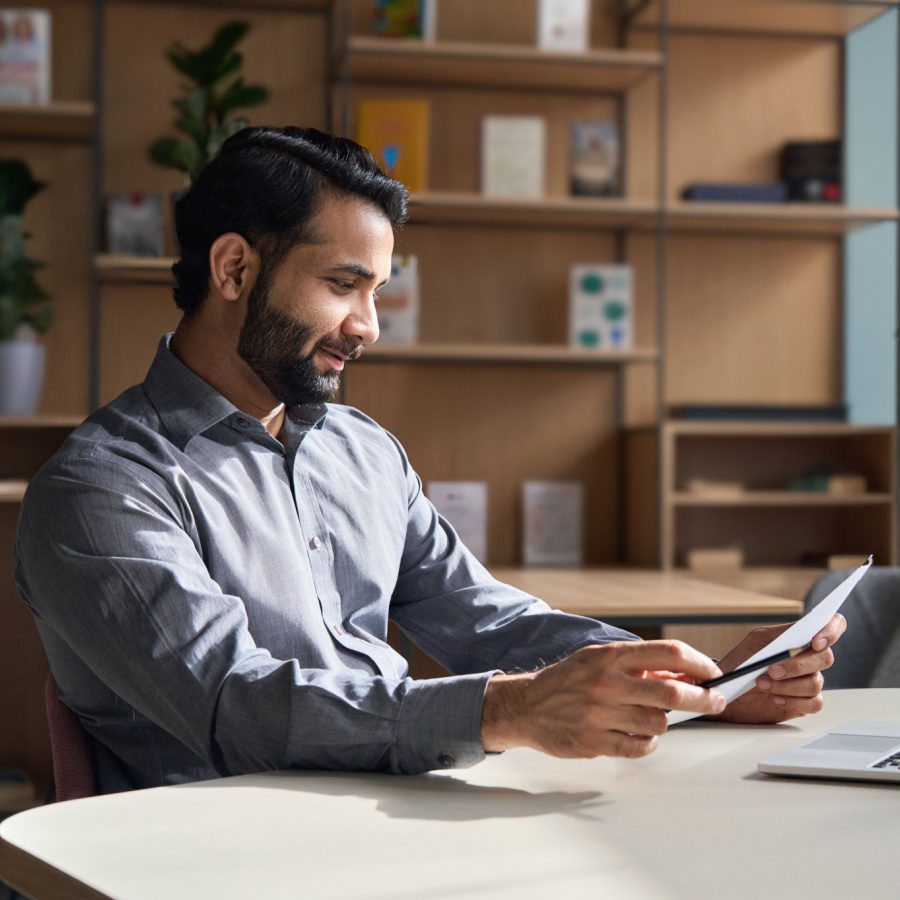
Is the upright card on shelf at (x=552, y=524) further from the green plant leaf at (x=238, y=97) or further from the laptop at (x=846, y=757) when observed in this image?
the laptop at (x=846, y=757)

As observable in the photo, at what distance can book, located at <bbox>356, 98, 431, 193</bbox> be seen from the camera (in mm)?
3383

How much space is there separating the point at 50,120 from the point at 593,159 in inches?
55.5

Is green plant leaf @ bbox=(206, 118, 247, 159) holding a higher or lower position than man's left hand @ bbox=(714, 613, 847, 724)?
higher

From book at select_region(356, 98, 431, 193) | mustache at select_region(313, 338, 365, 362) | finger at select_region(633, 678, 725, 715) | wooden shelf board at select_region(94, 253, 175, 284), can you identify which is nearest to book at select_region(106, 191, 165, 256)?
wooden shelf board at select_region(94, 253, 175, 284)

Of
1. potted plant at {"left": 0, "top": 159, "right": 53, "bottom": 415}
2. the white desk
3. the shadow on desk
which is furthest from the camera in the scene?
potted plant at {"left": 0, "top": 159, "right": 53, "bottom": 415}

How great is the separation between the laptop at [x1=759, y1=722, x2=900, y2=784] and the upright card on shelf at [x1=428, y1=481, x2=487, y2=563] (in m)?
2.16

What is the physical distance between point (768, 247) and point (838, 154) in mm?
321

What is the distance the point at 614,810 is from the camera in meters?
0.99

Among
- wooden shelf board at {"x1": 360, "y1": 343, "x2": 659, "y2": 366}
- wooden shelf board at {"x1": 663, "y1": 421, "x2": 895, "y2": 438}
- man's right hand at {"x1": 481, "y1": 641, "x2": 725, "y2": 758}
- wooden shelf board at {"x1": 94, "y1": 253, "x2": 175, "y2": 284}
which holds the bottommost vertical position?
man's right hand at {"x1": 481, "y1": 641, "x2": 725, "y2": 758}

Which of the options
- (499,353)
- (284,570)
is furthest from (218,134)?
(284,570)

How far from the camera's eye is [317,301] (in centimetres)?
150

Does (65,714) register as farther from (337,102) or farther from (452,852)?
(337,102)

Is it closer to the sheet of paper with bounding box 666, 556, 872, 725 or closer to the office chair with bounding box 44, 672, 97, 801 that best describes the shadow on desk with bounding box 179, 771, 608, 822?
the sheet of paper with bounding box 666, 556, 872, 725

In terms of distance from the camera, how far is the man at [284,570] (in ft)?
3.52
